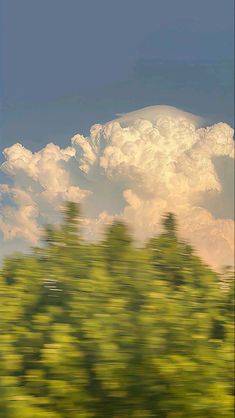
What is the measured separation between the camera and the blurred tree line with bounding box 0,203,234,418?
253 centimetres

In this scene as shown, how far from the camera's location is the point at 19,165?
10.0ft

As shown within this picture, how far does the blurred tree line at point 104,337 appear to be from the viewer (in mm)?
2525

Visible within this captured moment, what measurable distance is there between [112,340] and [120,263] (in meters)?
0.47

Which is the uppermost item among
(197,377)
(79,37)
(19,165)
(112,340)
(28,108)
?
(79,37)

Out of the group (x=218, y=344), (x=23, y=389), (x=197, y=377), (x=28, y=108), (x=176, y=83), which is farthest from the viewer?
(x=176, y=83)

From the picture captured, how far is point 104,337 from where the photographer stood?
2600 mm

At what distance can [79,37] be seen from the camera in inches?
131

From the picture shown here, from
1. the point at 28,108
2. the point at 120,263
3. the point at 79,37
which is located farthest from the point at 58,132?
the point at 120,263

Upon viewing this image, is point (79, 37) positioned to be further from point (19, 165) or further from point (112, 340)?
point (112, 340)

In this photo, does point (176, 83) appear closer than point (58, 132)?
No

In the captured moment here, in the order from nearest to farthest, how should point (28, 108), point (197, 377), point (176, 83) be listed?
point (197, 377)
point (28, 108)
point (176, 83)

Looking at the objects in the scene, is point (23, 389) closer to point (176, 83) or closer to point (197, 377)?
→ point (197, 377)

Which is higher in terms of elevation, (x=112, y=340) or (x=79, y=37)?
(x=79, y=37)

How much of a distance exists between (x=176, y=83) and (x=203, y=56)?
0.75 ft
